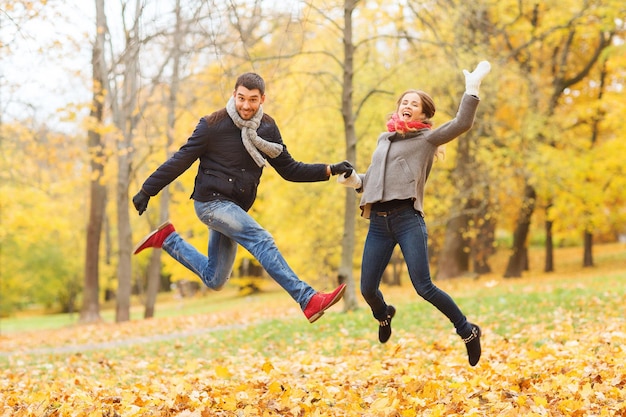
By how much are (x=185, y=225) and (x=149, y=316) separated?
544 cm

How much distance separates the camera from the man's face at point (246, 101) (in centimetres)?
522

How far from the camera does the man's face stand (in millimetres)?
5219

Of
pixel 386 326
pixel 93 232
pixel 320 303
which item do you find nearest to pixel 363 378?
pixel 386 326

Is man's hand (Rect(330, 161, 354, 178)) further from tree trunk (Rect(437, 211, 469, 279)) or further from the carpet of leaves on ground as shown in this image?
tree trunk (Rect(437, 211, 469, 279))

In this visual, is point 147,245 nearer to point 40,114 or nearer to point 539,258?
point 40,114

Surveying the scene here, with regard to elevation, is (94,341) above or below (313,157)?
below

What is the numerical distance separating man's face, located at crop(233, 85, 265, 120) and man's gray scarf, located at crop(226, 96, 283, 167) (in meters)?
0.04

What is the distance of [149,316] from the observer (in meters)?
22.0

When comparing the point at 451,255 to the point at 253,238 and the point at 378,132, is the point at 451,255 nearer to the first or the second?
the point at 378,132

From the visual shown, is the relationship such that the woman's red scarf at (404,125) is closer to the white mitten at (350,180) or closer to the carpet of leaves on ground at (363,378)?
the white mitten at (350,180)

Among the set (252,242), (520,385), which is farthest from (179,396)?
(520,385)

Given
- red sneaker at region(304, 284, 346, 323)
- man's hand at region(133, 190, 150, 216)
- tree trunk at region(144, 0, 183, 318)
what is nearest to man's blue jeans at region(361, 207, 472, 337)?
red sneaker at region(304, 284, 346, 323)

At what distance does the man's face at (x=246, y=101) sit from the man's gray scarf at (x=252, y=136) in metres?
0.04

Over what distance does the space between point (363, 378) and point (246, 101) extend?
8.30 feet
